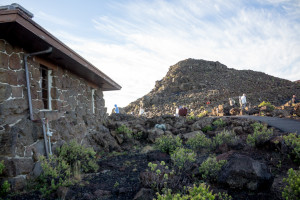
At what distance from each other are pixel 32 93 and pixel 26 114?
1.78 feet

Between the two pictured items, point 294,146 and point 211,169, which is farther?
point 294,146

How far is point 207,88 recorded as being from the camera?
128 ft

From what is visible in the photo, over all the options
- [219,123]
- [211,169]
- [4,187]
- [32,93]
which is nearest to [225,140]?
[219,123]

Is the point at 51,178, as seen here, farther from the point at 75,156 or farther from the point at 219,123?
the point at 219,123

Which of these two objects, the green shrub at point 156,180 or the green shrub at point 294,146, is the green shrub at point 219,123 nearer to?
the green shrub at point 294,146

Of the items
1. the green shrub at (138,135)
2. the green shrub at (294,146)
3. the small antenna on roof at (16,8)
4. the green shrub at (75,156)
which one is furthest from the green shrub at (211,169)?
the green shrub at (138,135)

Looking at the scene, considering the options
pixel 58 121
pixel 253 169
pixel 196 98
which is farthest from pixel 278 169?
pixel 196 98

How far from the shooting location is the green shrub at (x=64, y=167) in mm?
4795

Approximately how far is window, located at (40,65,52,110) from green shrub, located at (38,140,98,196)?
4.22 feet

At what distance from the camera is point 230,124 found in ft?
35.4

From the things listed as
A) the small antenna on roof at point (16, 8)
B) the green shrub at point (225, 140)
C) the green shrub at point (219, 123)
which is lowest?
the green shrub at point (225, 140)

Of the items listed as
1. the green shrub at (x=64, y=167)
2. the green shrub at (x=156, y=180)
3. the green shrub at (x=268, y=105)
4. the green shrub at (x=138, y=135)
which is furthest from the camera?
the green shrub at (x=268, y=105)

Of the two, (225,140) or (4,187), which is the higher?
(225,140)

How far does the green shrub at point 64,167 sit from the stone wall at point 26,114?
11.5 inches
